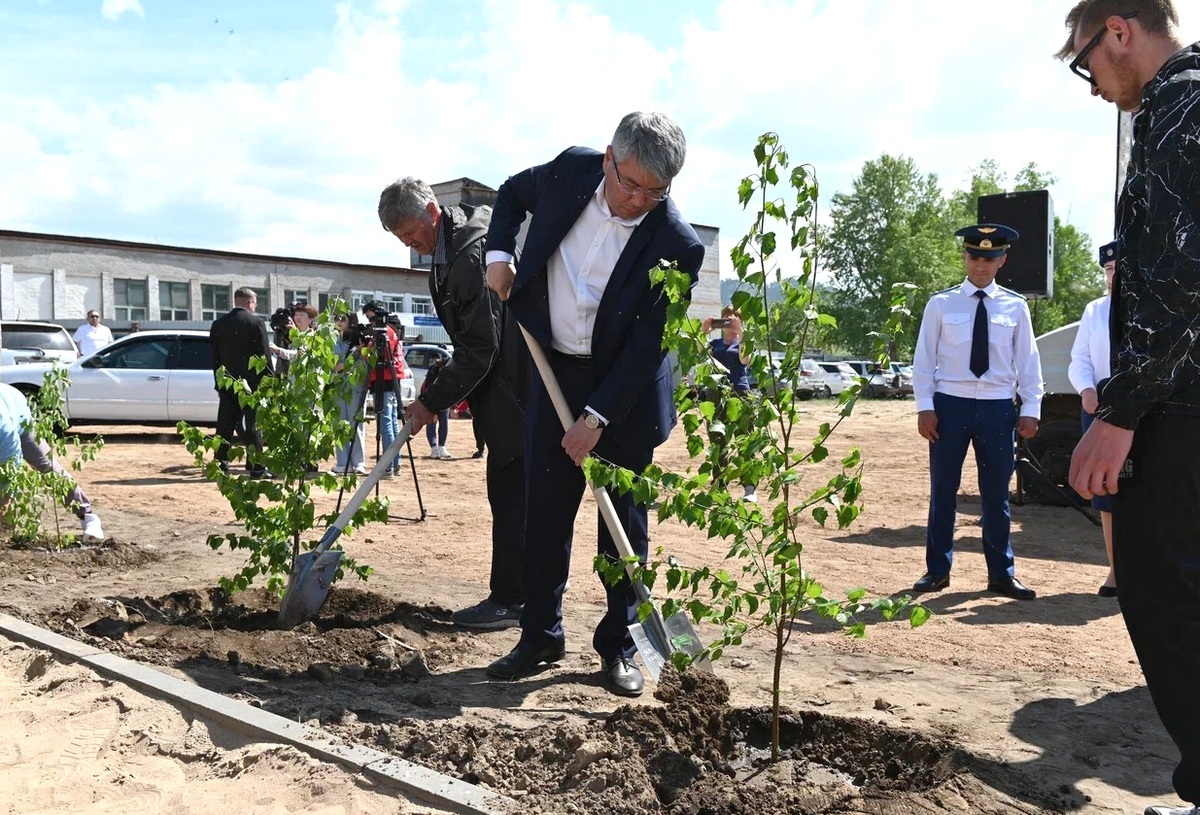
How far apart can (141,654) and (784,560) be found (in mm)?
2755

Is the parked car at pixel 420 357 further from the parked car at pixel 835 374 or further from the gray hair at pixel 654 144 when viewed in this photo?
the gray hair at pixel 654 144

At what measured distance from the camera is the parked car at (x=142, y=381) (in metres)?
15.4

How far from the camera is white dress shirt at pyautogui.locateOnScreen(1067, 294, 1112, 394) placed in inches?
217

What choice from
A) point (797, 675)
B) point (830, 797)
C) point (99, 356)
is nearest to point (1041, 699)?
point (797, 675)

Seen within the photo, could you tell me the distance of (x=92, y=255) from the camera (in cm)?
4141

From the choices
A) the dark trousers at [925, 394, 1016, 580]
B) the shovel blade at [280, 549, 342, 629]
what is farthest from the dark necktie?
the shovel blade at [280, 549, 342, 629]

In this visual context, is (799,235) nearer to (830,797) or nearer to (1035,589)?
(830,797)

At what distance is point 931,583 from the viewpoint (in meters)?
6.10

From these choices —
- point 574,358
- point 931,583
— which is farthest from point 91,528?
point 931,583

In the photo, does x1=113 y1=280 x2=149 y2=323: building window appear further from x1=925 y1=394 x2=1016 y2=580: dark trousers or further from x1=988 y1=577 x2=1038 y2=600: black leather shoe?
x1=988 y1=577 x2=1038 y2=600: black leather shoe

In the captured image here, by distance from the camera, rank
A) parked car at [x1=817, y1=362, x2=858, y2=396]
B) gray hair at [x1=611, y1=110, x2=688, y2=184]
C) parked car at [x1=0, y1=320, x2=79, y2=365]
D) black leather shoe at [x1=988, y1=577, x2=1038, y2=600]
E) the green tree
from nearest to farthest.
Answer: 1. gray hair at [x1=611, y1=110, x2=688, y2=184]
2. black leather shoe at [x1=988, y1=577, x2=1038, y2=600]
3. parked car at [x1=0, y1=320, x2=79, y2=365]
4. parked car at [x1=817, y1=362, x2=858, y2=396]
5. the green tree

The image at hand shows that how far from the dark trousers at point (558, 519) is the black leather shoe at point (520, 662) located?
0.03m

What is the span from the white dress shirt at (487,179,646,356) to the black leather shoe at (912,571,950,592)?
3.04 metres

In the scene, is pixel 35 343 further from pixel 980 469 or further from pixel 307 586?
pixel 980 469
